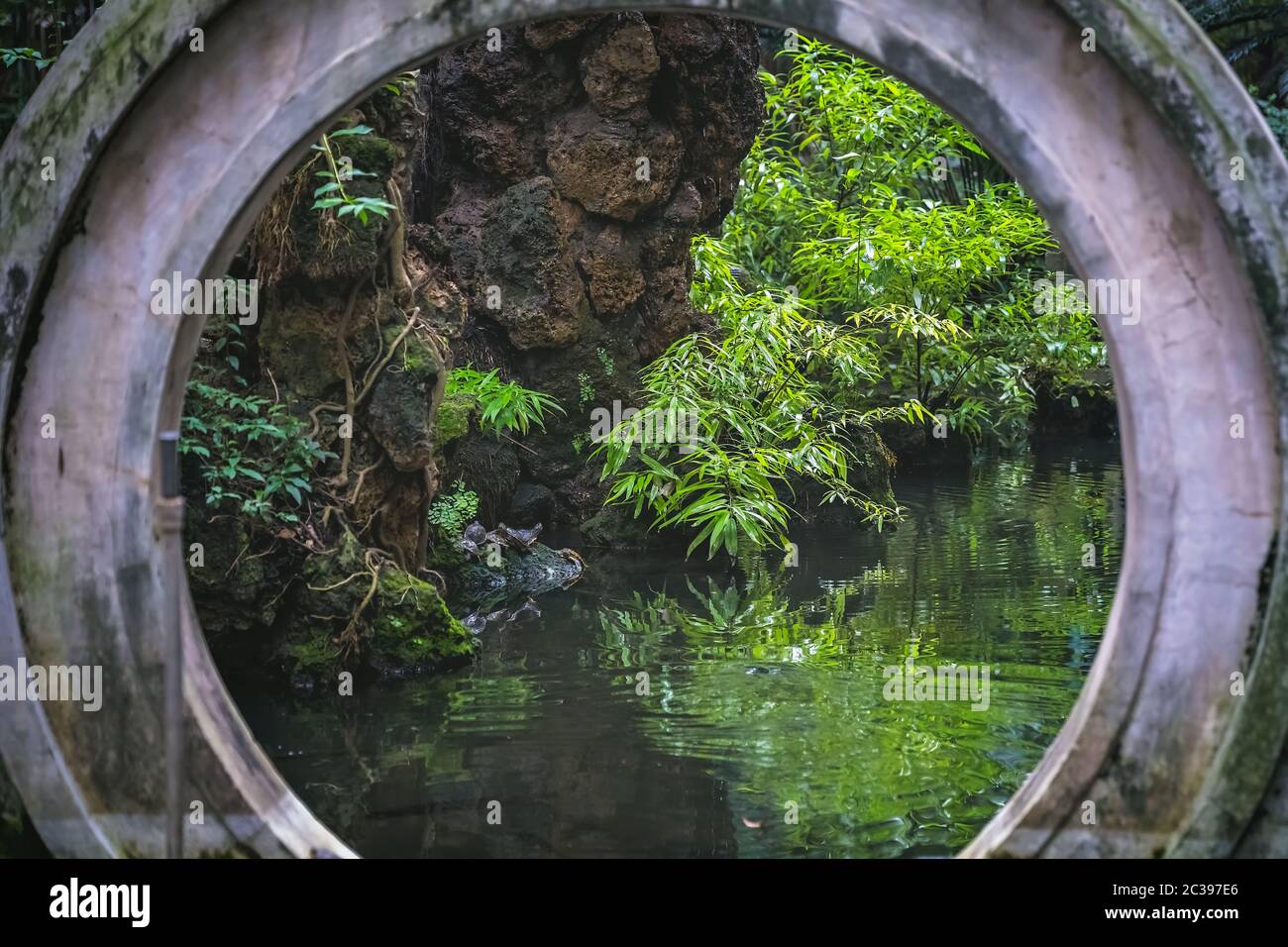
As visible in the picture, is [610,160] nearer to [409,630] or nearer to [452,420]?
[452,420]

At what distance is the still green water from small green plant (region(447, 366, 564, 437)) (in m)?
A: 1.35

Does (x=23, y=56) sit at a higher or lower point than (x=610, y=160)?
lower

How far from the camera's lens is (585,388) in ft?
34.0

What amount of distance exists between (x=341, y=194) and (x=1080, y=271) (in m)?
4.19

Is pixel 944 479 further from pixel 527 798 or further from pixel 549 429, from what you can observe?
pixel 527 798

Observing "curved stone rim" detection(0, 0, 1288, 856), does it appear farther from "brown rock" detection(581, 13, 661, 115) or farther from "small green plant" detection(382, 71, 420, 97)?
"brown rock" detection(581, 13, 661, 115)

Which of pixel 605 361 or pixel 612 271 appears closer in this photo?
pixel 612 271

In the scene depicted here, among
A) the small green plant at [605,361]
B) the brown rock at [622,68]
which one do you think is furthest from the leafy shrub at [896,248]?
the brown rock at [622,68]

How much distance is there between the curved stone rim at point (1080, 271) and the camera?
10.6 ft

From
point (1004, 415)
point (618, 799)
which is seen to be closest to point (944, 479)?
point (1004, 415)

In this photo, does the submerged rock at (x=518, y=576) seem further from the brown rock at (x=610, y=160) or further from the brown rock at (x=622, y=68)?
the brown rock at (x=622, y=68)

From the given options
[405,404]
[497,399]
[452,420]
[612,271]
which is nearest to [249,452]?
[405,404]

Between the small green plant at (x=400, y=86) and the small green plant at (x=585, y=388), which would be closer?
the small green plant at (x=400, y=86)

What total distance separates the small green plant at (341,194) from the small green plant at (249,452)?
1.06 meters
